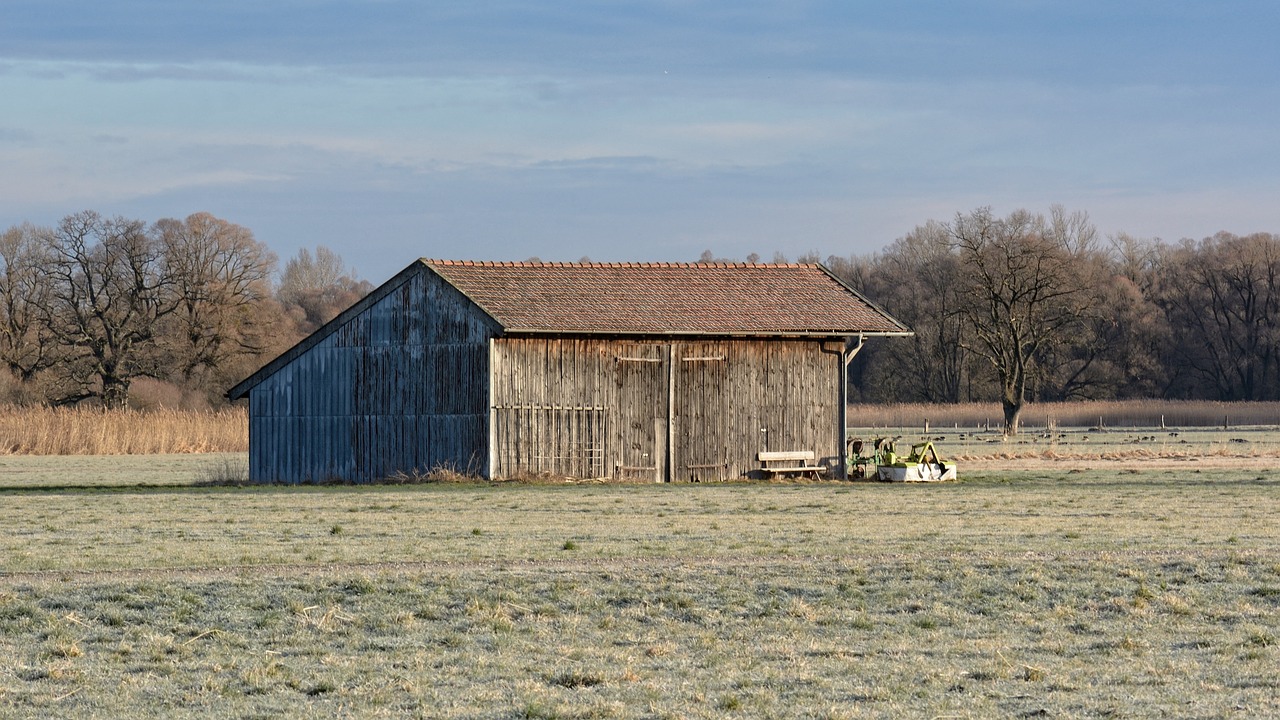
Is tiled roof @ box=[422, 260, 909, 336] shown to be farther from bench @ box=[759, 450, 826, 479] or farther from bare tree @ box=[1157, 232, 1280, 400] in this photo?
bare tree @ box=[1157, 232, 1280, 400]

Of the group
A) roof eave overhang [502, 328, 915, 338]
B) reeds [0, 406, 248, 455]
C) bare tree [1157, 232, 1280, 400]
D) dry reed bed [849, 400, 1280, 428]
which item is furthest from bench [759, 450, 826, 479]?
bare tree [1157, 232, 1280, 400]

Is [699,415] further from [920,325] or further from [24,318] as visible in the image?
[920,325]

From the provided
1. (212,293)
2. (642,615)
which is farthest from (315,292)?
(642,615)

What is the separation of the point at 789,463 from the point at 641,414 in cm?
377

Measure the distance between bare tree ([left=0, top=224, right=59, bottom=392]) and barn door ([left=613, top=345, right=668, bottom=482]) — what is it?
50.5 meters

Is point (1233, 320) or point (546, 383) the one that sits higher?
point (1233, 320)

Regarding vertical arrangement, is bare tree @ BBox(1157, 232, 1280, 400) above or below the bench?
above

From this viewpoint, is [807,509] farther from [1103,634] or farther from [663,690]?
[663,690]

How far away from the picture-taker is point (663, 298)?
38.6 metres

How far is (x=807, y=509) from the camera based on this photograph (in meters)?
26.2

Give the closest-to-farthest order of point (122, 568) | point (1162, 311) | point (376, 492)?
point (122, 568) → point (376, 492) → point (1162, 311)

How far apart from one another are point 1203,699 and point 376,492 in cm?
2322

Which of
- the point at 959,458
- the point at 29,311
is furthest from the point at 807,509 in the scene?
the point at 29,311

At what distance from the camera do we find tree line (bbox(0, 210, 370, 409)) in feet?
259
